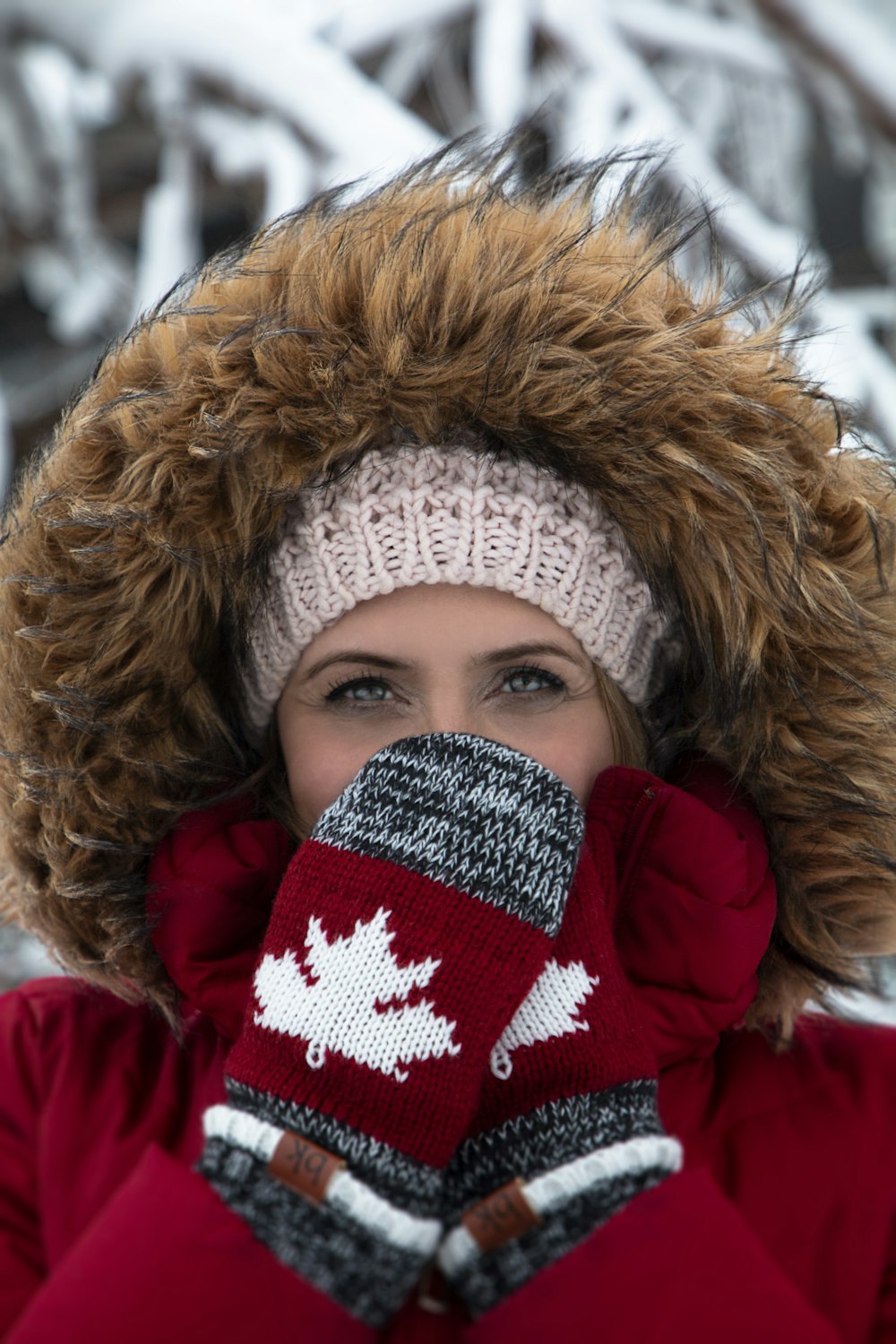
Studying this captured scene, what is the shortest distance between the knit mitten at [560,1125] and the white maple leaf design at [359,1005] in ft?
0.28

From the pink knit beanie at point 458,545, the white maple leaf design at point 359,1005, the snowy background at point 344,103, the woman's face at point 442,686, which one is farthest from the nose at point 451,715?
the snowy background at point 344,103

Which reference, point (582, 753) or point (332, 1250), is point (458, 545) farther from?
point (332, 1250)

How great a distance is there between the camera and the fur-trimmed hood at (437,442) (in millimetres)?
1129

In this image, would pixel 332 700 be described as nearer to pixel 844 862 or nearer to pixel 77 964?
pixel 77 964

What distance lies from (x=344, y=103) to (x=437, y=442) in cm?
161

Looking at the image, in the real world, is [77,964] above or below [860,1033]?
above

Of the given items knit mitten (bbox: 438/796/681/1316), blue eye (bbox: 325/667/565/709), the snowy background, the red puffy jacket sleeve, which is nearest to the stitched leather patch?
knit mitten (bbox: 438/796/681/1316)

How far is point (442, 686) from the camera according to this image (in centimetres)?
114

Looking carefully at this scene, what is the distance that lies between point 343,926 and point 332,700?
0.95 ft

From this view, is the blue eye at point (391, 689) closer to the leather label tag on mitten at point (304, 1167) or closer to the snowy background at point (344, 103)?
the leather label tag on mitten at point (304, 1167)

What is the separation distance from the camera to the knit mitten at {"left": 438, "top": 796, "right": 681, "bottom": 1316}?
88 centimetres

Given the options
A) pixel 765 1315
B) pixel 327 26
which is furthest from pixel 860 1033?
pixel 327 26

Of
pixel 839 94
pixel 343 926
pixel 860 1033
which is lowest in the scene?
pixel 860 1033

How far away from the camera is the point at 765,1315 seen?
854 mm
